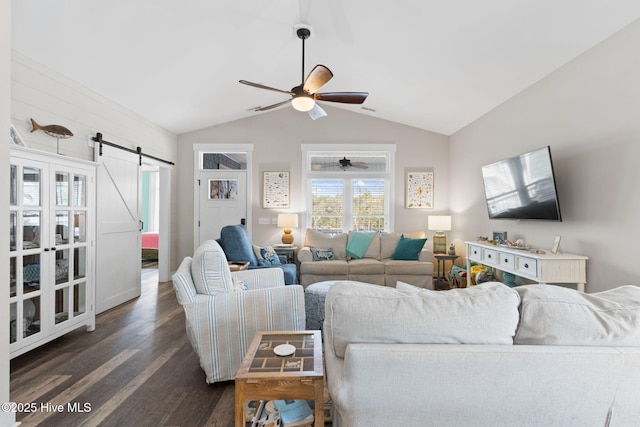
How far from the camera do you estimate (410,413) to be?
106cm

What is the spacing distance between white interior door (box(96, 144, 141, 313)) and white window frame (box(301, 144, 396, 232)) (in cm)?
266

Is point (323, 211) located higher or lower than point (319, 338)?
higher

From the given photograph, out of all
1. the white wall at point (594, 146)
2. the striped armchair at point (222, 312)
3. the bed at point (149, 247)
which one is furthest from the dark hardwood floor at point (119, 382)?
the bed at point (149, 247)

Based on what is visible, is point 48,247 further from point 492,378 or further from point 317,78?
point 492,378

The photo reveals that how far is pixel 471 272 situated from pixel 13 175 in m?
4.81

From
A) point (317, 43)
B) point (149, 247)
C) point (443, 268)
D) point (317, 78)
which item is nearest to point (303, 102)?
point (317, 78)

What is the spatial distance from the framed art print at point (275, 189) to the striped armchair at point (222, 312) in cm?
332

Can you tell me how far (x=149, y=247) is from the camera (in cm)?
745

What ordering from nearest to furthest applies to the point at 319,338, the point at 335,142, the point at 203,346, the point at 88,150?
the point at 319,338, the point at 203,346, the point at 88,150, the point at 335,142

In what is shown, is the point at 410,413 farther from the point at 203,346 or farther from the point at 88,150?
the point at 88,150

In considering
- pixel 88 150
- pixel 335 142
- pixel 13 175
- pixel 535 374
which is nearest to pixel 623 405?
pixel 535 374

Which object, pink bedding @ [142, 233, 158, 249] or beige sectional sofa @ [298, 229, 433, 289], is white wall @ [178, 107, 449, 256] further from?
pink bedding @ [142, 233, 158, 249]

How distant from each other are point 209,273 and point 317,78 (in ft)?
6.37

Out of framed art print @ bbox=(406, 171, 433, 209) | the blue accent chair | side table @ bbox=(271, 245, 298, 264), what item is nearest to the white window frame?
framed art print @ bbox=(406, 171, 433, 209)
